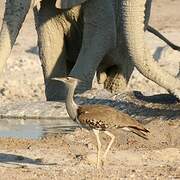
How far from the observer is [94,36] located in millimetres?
12008

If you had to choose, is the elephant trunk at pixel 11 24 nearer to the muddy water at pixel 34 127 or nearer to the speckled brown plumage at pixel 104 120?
the muddy water at pixel 34 127

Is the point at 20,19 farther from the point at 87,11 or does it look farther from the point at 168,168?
the point at 168,168

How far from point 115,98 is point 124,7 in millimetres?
2518

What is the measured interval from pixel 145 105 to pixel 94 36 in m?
1.00

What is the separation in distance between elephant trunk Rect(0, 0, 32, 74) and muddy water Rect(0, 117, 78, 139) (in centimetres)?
146

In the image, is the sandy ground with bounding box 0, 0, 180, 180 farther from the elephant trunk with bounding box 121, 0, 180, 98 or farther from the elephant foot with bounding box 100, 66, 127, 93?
the elephant foot with bounding box 100, 66, 127, 93

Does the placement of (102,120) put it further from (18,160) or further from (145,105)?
(145,105)

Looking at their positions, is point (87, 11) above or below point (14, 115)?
above

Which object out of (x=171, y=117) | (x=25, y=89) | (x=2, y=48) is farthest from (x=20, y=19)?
(x=25, y=89)

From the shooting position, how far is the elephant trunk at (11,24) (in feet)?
33.5

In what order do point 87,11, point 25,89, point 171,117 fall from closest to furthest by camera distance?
point 171,117 → point 87,11 → point 25,89

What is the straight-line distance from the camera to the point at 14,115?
43.2 ft

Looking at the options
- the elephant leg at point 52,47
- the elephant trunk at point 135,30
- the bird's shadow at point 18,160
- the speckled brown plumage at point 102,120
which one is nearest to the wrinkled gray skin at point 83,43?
the elephant leg at point 52,47

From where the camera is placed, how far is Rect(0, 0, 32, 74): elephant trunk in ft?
33.5
